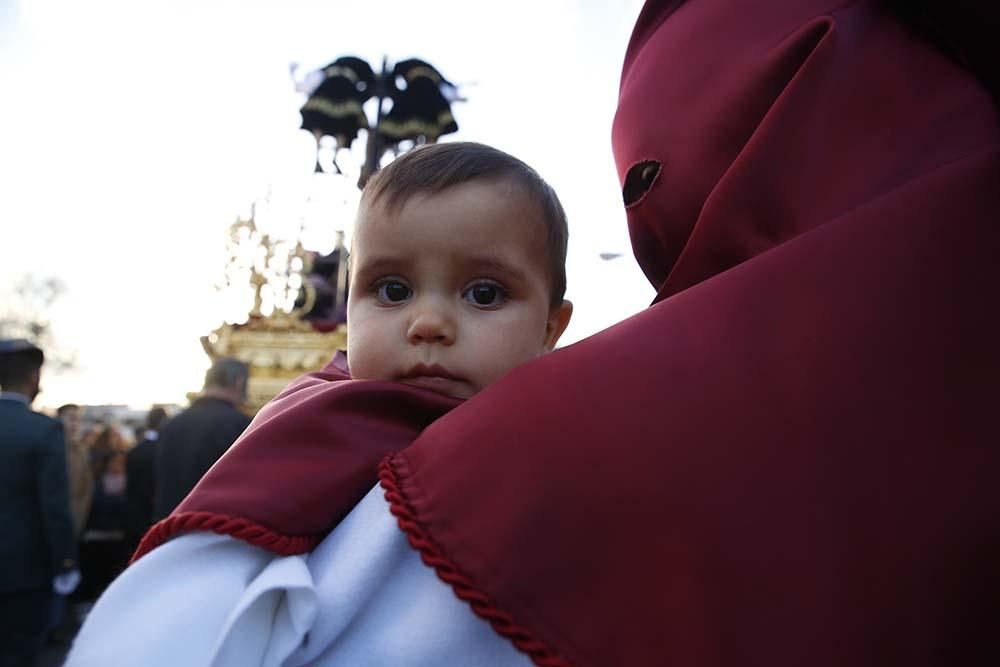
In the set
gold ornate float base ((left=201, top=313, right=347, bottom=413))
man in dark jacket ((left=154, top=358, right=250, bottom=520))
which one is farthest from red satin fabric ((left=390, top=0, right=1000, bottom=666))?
gold ornate float base ((left=201, top=313, right=347, bottom=413))

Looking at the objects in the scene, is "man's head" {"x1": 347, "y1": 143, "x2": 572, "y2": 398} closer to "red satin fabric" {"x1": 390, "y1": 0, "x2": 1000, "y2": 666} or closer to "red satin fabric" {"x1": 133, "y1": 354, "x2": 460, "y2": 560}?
"red satin fabric" {"x1": 133, "y1": 354, "x2": 460, "y2": 560}

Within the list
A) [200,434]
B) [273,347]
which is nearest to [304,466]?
[200,434]

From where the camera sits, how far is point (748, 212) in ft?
2.28

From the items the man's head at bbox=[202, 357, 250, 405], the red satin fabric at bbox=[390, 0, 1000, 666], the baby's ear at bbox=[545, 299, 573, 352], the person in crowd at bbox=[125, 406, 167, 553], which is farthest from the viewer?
the person in crowd at bbox=[125, 406, 167, 553]

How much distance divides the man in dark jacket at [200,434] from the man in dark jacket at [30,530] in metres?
0.48

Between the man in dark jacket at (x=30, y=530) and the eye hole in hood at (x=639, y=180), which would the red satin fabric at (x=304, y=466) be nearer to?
the eye hole in hood at (x=639, y=180)

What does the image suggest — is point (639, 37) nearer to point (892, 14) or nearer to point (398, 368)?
point (892, 14)

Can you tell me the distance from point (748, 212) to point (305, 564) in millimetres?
508

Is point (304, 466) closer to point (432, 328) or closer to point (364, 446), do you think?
point (364, 446)

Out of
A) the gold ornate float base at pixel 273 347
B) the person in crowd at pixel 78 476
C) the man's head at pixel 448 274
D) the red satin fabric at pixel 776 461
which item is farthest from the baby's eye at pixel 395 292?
the gold ornate float base at pixel 273 347

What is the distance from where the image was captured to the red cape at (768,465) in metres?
0.48

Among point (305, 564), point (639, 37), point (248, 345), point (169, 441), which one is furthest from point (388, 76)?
point (305, 564)

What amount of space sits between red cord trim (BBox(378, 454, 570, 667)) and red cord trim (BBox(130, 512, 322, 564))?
0.30 ft

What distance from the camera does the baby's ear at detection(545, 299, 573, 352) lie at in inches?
39.4
